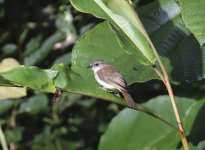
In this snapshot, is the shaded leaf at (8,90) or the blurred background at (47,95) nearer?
the shaded leaf at (8,90)

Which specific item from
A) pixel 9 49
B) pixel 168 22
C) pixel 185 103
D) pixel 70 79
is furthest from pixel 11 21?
pixel 70 79

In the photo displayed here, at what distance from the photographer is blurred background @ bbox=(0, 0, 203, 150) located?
2.39 m

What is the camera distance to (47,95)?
2.45 metres

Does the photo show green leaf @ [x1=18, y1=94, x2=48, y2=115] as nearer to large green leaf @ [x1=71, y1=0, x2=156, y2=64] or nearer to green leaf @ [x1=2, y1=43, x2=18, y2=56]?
green leaf @ [x1=2, y1=43, x2=18, y2=56]

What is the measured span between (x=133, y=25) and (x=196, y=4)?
0.52 feet

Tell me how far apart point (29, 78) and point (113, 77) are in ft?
0.93

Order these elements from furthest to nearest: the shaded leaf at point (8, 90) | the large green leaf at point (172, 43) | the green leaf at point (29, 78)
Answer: the large green leaf at point (172, 43), the shaded leaf at point (8, 90), the green leaf at point (29, 78)

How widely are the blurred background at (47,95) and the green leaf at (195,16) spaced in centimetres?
106

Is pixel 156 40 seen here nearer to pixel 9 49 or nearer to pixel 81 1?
pixel 81 1

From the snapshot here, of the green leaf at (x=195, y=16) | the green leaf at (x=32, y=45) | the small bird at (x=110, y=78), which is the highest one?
the green leaf at (x=195, y=16)

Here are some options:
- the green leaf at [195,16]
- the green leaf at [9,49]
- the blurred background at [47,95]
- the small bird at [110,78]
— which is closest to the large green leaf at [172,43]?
the small bird at [110,78]

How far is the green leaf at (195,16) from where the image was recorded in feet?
3.31

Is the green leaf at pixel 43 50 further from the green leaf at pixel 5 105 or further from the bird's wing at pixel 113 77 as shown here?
the bird's wing at pixel 113 77

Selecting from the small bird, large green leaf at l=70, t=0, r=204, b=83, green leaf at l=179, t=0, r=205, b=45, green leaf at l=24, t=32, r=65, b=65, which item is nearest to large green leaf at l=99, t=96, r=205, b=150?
large green leaf at l=70, t=0, r=204, b=83
